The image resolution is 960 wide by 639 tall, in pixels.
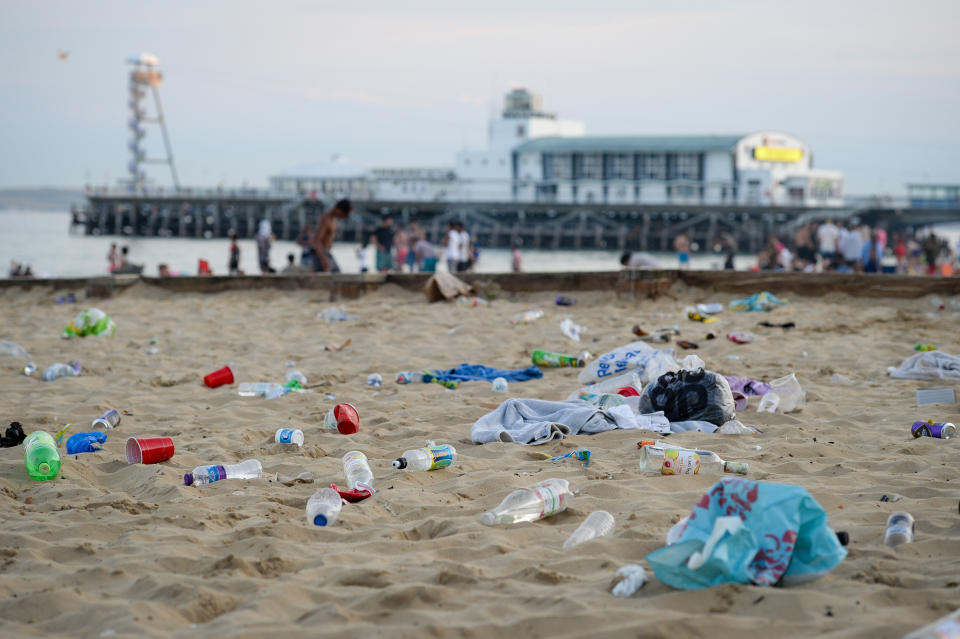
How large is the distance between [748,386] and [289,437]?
8.44 feet

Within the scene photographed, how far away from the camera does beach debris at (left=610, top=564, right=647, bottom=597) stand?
2.43m

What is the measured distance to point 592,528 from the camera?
9.75 ft

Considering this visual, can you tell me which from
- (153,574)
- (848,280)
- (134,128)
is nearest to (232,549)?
(153,574)

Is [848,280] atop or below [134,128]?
below

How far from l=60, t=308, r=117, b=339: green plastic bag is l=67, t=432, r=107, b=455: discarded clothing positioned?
3.80m

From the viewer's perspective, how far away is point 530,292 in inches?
396

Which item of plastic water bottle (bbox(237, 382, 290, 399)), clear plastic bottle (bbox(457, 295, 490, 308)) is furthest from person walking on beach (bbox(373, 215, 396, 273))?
plastic water bottle (bbox(237, 382, 290, 399))

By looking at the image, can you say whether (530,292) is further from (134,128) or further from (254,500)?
(134,128)

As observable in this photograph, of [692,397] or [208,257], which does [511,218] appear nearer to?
[208,257]

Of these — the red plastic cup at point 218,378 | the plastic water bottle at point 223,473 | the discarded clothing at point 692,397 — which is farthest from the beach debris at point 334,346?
the plastic water bottle at point 223,473

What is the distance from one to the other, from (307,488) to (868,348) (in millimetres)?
4645

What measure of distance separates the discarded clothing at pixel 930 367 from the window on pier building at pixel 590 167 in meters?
48.6

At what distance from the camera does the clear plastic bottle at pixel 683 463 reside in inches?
144

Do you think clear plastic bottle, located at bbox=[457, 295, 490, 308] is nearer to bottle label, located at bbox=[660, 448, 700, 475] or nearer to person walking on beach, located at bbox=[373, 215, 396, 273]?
bottle label, located at bbox=[660, 448, 700, 475]
